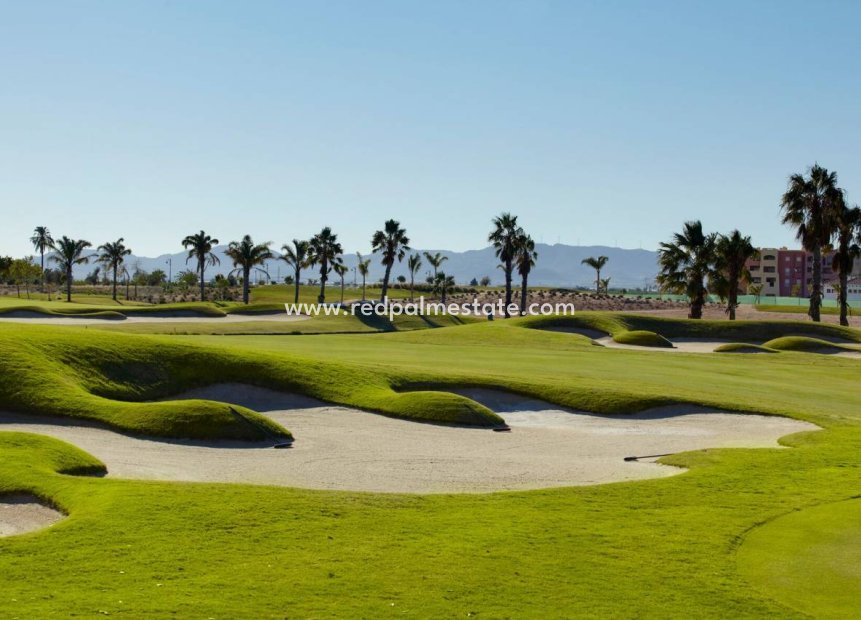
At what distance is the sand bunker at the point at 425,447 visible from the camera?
19734 millimetres

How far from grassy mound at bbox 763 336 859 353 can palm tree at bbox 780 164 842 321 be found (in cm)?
1982

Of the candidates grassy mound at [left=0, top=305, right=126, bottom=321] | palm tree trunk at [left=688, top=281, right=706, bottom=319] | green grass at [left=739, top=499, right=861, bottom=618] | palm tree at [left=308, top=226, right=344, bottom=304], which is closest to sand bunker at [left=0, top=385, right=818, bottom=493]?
green grass at [left=739, top=499, right=861, bottom=618]

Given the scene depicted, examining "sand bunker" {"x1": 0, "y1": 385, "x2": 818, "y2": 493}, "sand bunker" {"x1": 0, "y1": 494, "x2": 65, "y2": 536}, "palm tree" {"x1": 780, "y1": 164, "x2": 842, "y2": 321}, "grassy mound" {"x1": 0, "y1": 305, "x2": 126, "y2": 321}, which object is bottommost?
"sand bunker" {"x1": 0, "y1": 385, "x2": 818, "y2": 493}

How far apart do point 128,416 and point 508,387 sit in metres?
13.6

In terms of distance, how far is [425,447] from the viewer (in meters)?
23.8

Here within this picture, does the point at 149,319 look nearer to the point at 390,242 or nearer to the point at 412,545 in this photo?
the point at 390,242

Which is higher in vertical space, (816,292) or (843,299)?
(816,292)

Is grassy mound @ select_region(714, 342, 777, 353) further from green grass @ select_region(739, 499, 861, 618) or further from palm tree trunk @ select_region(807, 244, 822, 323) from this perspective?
green grass @ select_region(739, 499, 861, 618)

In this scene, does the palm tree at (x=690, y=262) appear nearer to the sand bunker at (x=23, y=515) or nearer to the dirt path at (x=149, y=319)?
the dirt path at (x=149, y=319)

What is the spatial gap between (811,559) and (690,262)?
229 ft

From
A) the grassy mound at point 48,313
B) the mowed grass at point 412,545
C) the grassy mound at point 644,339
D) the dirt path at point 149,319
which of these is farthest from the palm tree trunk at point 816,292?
the grassy mound at point 48,313

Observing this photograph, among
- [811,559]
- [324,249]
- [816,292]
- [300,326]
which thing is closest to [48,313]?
[300,326]

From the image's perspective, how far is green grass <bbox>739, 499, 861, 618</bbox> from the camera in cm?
1118

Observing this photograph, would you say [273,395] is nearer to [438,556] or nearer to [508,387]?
[508,387]
